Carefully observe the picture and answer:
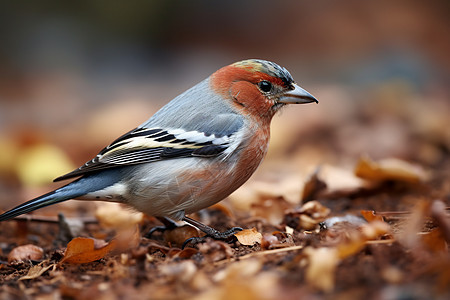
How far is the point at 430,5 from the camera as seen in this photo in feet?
46.2

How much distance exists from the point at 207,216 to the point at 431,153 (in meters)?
3.61

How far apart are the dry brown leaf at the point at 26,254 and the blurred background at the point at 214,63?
13.2ft

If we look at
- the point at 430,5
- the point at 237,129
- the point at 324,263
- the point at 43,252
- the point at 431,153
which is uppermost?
the point at 430,5

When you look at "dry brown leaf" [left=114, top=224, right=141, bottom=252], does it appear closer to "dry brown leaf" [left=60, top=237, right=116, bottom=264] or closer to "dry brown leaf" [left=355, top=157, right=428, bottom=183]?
"dry brown leaf" [left=60, top=237, right=116, bottom=264]

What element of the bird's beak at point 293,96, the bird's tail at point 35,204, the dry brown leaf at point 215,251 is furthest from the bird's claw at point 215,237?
the bird's beak at point 293,96

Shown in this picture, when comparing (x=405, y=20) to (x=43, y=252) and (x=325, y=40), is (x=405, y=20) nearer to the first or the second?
(x=325, y=40)

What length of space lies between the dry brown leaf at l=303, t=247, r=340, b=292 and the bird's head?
208 centimetres

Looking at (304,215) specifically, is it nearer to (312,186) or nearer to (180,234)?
(312,186)

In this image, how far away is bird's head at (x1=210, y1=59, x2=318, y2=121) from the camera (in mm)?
4512

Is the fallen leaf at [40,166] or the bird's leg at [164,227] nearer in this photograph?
the bird's leg at [164,227]

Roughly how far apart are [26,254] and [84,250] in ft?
2.68

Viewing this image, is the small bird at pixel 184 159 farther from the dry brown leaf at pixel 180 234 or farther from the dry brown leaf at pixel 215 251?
the dry brown leaf at pixel 215 251

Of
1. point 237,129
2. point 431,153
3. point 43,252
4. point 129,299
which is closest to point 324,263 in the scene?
point 129,299

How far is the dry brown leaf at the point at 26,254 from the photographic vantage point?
3.96 meters
